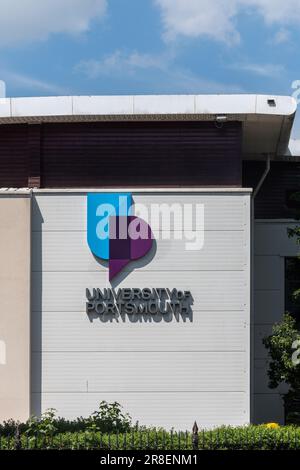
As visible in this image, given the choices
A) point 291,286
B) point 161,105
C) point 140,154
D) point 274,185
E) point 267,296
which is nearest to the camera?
point 161,105

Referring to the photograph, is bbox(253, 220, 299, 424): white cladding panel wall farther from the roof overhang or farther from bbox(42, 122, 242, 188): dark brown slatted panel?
the roof overhang

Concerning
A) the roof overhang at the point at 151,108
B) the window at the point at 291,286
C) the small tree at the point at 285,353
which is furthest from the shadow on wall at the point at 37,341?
the window at the point at 291,286

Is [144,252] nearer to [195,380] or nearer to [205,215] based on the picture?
[205,215]

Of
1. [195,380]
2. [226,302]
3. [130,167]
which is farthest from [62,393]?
[130,167]

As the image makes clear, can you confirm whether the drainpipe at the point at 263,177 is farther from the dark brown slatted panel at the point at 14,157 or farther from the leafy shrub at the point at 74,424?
the leafy shrub at the point at 74,424

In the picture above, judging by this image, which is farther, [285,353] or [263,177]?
[263,177]

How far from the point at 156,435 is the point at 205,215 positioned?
515 cm

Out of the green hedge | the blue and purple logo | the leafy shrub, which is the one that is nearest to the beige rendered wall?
the leafy shrub

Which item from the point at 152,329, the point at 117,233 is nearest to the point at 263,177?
the point at 117,233

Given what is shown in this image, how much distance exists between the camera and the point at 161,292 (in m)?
16.6

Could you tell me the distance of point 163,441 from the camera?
1380 centimetres

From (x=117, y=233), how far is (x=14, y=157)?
3.25 meters

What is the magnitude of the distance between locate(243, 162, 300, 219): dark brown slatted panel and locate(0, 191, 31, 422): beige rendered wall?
745cm

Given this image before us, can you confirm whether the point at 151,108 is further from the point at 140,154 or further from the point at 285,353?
the point at 285,353
